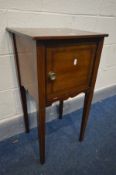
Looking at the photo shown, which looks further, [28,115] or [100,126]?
[100,126]

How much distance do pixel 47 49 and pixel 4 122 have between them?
0.80 m

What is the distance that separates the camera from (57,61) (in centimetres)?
79

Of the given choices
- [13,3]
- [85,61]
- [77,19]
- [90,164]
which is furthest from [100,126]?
[13,3]

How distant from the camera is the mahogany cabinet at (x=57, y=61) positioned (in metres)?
0.73

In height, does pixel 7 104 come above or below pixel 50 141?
above

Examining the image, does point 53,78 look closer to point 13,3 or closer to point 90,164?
point 13,3

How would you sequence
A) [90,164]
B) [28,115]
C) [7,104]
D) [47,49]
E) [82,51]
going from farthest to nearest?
[28,115] < [7,104] < [90,164] < [82,51] < [47,49]

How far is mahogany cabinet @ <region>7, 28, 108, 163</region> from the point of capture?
0.73 meters

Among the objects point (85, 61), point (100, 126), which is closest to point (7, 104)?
point (85, 61)

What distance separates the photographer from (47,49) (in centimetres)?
73

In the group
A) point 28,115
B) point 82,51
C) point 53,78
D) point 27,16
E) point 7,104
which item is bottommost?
point 28,115

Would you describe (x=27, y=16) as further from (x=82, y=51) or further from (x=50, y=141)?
(x=50, y=141)

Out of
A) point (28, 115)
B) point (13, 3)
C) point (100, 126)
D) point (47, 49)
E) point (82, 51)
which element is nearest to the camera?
point (47, 49)

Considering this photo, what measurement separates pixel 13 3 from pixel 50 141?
40.5 inches
